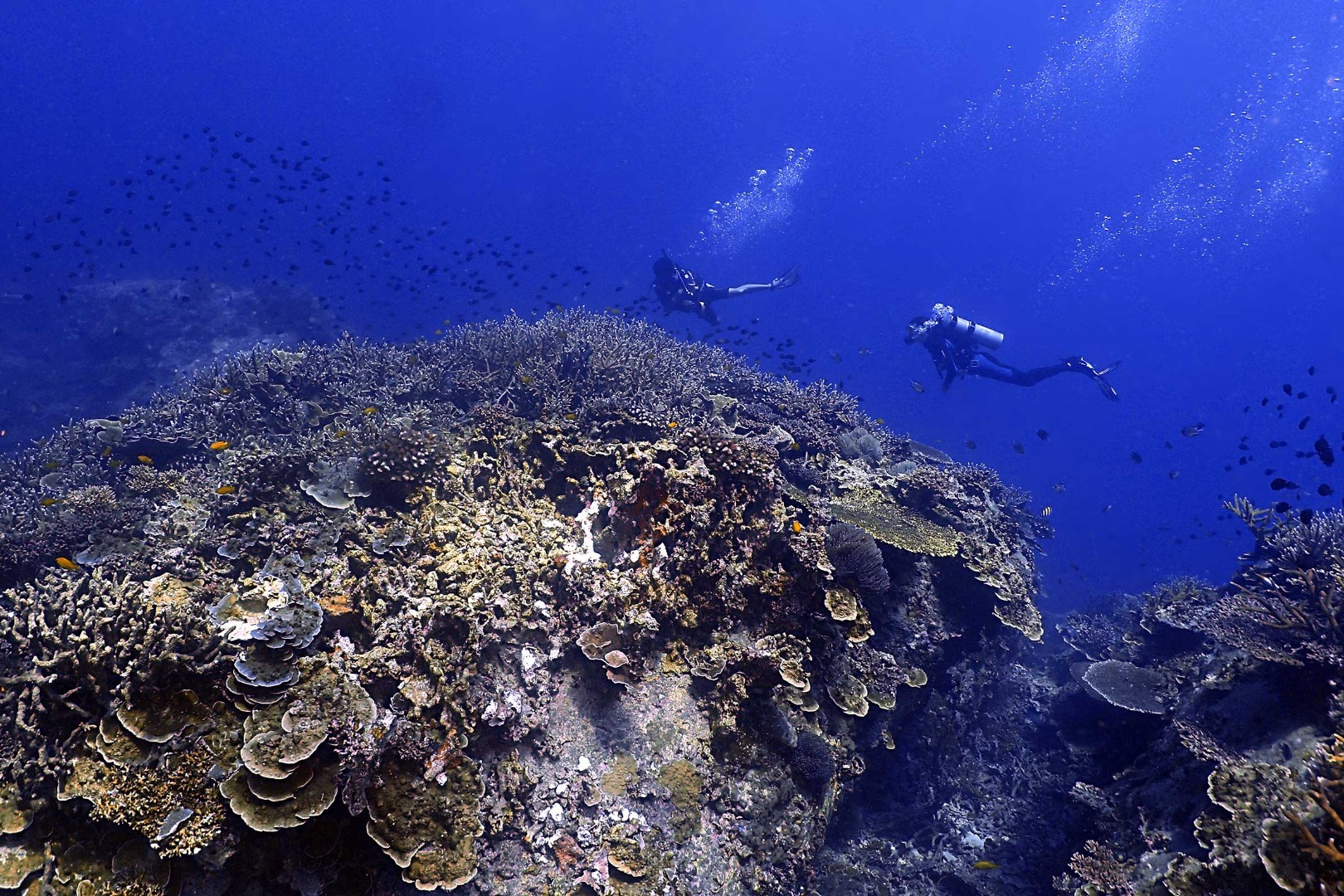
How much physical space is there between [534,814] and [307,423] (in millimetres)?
8943

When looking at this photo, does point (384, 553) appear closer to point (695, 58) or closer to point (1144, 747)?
point (1144, 747)

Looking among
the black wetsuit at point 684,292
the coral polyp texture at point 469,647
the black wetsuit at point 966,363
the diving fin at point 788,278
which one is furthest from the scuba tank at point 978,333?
the coral polyp texture at point 469,647

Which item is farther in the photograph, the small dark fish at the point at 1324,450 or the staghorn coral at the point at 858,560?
the small dark fish at the point at 1324,450

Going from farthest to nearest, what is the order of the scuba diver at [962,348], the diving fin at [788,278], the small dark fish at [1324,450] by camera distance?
1. the diving fin at [788,278]
2. the scuba diver at [962,348]
3. the small dark fish at [1324,450]

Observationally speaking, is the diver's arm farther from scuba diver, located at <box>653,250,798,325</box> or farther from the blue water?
the blue water

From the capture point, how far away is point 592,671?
5430mm

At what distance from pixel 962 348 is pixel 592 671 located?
691 inches

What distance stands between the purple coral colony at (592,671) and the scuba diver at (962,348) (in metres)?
7.70

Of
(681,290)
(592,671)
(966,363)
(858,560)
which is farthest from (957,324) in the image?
(592,671)

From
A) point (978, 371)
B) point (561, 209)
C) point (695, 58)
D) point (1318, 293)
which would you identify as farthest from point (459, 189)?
point (1318, 293)

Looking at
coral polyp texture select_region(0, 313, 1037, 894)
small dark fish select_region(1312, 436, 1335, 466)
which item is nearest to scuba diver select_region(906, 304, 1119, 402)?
small dark fish select_region(1312, 436, 1335, 466)

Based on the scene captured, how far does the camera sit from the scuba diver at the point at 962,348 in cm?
1808

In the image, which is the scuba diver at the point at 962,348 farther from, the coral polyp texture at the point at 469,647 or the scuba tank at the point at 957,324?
the coral polyp texture at the point at 469,647

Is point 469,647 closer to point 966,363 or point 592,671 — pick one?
point 592,671
